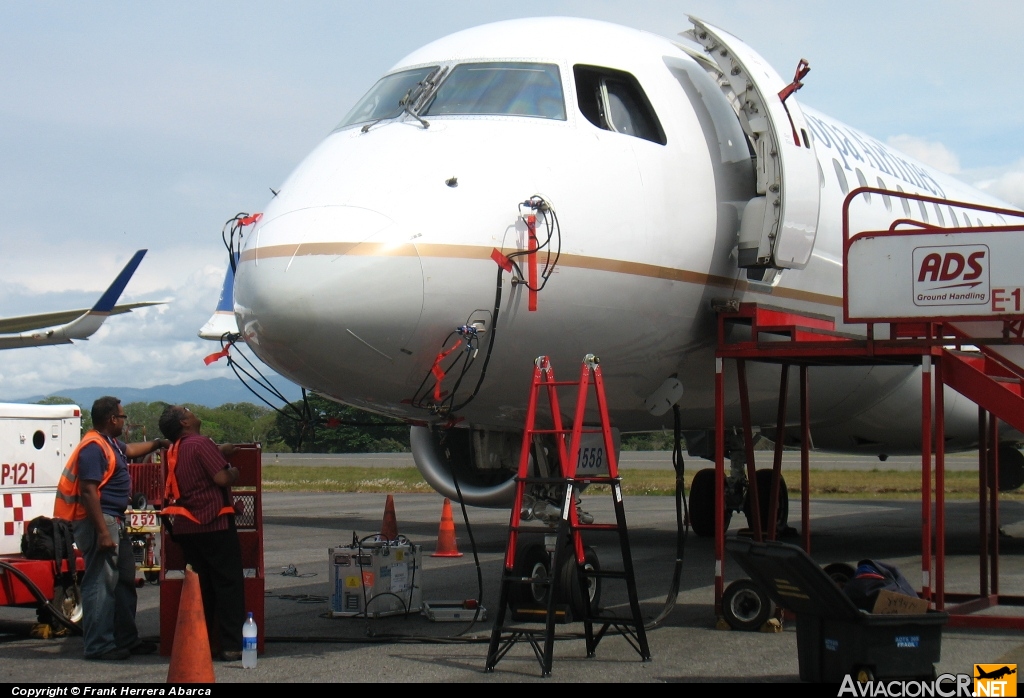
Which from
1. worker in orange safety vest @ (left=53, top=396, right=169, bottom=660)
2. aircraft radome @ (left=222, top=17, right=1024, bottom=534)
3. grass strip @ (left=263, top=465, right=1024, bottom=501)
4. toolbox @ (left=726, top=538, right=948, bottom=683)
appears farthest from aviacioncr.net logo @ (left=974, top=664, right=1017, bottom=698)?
grass strip @ (left=263, top=465, right=1024, bottom=501)

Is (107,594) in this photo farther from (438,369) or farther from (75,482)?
(438,369)

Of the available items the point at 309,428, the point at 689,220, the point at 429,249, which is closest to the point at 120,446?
the point at 309,428

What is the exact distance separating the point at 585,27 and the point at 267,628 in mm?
5084

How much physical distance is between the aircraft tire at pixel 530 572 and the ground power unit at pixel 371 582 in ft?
3.52

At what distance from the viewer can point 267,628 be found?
9.09m

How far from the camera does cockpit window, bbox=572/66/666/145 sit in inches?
339

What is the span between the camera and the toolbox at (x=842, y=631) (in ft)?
21.0

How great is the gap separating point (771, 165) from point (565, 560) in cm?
326

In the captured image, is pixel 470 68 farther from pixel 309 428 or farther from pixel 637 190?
pixel 309 428

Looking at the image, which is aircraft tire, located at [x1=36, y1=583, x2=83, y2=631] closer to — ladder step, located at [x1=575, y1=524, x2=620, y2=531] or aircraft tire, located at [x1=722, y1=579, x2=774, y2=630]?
ladder step, located at [x1=575, y1=524, x2=620, y2=531]

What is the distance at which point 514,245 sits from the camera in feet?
24.9

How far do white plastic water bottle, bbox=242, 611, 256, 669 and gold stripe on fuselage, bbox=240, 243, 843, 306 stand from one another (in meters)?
2.17

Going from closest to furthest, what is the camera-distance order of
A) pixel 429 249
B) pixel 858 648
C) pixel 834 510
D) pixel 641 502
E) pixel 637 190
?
pixel 858 648
pixel 429 249
pixel 637 190
pixel 834 510
pixel 641 502

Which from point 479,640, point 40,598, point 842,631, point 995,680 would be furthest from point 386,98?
point 995,680
